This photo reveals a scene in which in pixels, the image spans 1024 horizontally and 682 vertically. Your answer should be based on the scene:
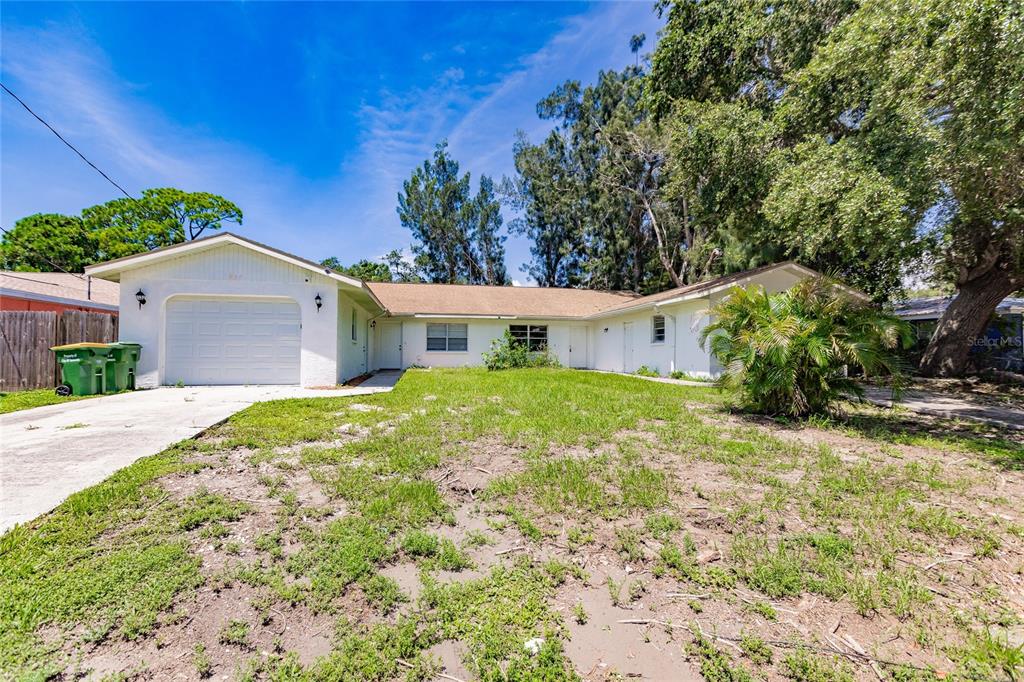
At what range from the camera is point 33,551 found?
96.5 inches

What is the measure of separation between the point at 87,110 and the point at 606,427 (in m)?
14.1

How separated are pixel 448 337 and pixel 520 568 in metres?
15.4

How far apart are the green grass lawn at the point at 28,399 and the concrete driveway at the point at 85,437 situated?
A: 42 centimetres

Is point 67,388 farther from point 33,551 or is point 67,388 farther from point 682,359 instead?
point 682,359

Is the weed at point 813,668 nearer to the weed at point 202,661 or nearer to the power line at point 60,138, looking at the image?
the weed at point 202,661

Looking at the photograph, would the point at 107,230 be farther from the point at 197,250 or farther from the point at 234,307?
the point at 234,307

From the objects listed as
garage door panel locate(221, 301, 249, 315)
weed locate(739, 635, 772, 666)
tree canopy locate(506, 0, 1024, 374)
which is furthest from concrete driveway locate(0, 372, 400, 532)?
tree canopy locate(506, 0, 1024, 374)

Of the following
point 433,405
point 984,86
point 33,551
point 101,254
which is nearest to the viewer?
point 33,551

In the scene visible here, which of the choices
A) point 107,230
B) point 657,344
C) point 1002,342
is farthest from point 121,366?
point 1002,342

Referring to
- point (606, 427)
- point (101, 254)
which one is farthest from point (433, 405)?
point (101, 254)

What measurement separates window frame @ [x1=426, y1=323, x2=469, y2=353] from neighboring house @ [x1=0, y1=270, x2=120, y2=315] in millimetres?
10868

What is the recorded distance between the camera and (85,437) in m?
4.98

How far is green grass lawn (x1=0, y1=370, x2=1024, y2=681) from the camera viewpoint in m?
1.84

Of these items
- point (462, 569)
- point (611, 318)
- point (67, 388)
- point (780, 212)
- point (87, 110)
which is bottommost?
point (462, 569)
